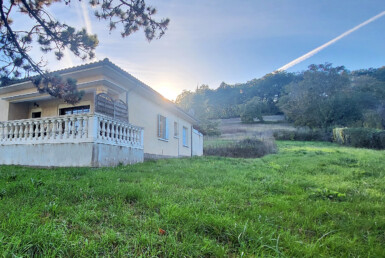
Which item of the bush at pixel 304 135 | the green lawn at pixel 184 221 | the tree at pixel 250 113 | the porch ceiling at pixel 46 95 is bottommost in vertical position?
the green lawn at pixel 184 221

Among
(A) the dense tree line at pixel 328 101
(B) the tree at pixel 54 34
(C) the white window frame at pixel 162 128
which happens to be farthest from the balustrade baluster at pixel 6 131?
(A) the dense tree line at pixel 328 101

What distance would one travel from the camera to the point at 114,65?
7273 mm

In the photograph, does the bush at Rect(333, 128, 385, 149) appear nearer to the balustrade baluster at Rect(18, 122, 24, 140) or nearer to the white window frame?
the white window frame

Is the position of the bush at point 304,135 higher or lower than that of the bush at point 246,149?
higher

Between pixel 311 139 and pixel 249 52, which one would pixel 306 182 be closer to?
pixel 249 52

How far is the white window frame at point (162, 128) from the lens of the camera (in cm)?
1088

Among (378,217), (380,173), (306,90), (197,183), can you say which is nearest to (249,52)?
(380,173)

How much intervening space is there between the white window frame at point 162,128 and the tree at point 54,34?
5.67 m

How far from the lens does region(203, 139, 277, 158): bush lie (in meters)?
14.4

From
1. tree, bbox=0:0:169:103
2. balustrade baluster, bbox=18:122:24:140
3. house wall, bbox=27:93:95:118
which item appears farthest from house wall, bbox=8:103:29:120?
tree, bbox=0:0:169:103

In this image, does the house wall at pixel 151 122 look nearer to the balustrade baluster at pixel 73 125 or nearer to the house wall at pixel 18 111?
the balustrade baluster at pixel 73 125

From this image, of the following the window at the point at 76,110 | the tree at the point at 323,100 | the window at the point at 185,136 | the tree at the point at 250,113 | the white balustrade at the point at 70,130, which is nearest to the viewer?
the white balustrade at the point at 70,130

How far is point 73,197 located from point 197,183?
213 centimetres

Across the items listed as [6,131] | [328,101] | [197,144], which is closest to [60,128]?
[6,131]
